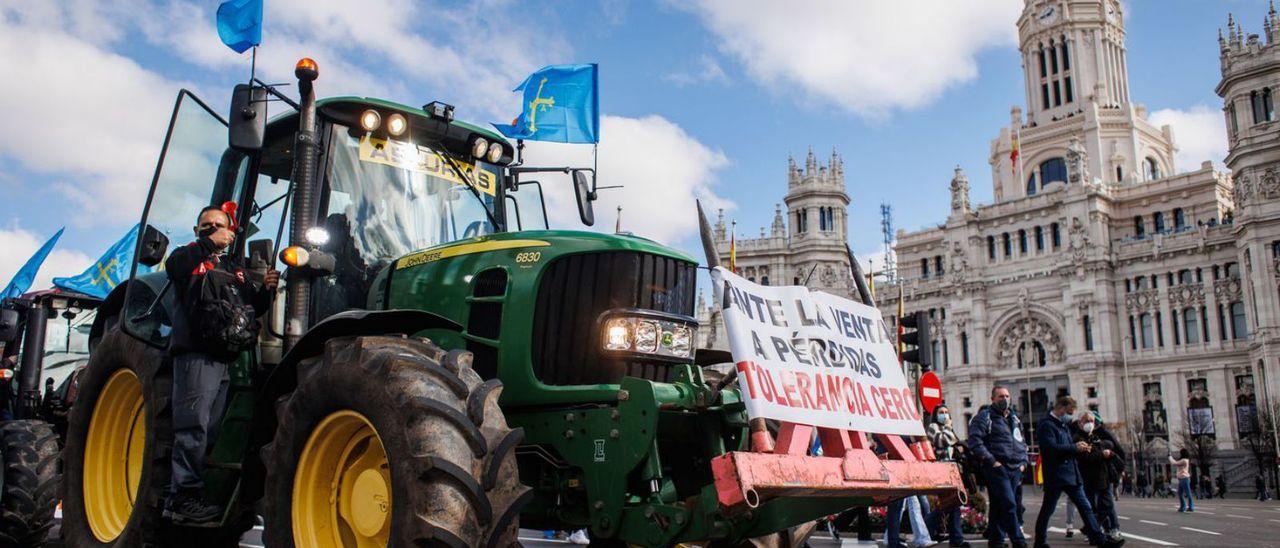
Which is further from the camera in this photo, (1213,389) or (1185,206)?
(1185,206)

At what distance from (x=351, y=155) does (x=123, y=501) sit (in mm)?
→ 3120

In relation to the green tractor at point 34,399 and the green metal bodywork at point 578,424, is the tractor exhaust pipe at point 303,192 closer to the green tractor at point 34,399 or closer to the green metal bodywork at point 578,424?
the green metal bodywork at point 578,424

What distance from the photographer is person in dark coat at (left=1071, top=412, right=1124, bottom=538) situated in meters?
12.9

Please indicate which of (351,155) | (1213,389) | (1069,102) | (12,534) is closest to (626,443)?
(351,155)

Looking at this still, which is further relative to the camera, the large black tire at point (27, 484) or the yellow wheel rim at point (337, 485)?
the large black tire at point (27, 484)

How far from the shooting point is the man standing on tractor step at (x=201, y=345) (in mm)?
5527

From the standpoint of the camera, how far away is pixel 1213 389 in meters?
61.5

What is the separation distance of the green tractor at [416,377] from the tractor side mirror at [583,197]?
0.58 m

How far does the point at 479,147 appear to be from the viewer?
22.0ft

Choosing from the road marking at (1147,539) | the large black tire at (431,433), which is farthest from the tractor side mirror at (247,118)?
the road marking at (1147,539)

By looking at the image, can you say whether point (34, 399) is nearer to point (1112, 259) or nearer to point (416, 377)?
point (416, 377)

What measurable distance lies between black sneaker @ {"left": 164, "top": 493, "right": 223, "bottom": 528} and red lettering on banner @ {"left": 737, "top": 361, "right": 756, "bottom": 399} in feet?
10.6

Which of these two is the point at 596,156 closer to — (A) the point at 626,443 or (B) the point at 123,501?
(A) the point at 626,443

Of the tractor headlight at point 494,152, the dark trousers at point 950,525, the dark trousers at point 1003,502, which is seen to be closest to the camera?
the tractor headlight at point 494,152
